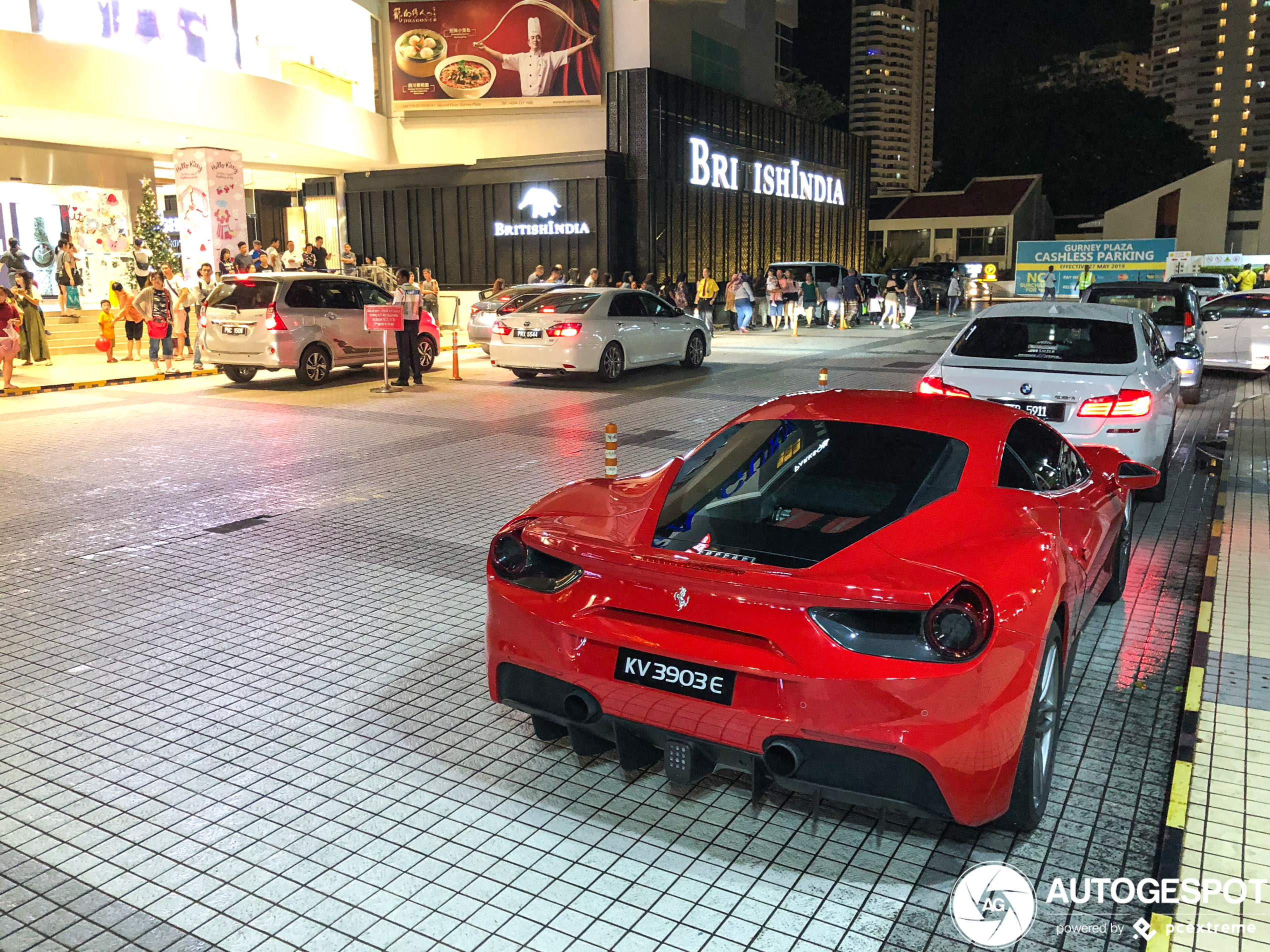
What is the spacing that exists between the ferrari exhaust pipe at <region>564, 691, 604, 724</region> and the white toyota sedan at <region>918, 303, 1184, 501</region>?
4507 millimetres

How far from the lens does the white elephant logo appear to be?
96.0 feet

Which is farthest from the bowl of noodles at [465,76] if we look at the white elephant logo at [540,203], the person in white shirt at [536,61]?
the white elephant logo at [540,203]

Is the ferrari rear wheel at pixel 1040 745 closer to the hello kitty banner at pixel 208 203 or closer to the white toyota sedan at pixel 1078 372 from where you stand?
the white toyota sedan at pixel 1078 372

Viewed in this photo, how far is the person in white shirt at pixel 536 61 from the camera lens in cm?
2914

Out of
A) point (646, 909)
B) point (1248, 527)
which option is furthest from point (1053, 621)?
point (1248, 527)

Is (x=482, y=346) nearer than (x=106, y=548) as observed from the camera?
No

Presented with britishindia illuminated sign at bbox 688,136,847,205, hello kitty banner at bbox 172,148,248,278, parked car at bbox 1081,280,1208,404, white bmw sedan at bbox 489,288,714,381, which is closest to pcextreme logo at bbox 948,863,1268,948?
parked car at bbox 1081,280,1208,404

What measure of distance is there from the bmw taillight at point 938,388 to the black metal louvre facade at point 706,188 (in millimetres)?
22193

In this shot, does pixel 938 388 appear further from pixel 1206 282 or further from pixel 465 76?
pixel 1206 282

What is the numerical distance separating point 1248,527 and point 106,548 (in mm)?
8456

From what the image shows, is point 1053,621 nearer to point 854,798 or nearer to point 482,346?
point 854,798

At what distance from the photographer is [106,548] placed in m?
7.30

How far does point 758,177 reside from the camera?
35.3m

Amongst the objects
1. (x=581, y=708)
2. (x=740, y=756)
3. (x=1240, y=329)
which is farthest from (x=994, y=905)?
(x=1240, y=329)
